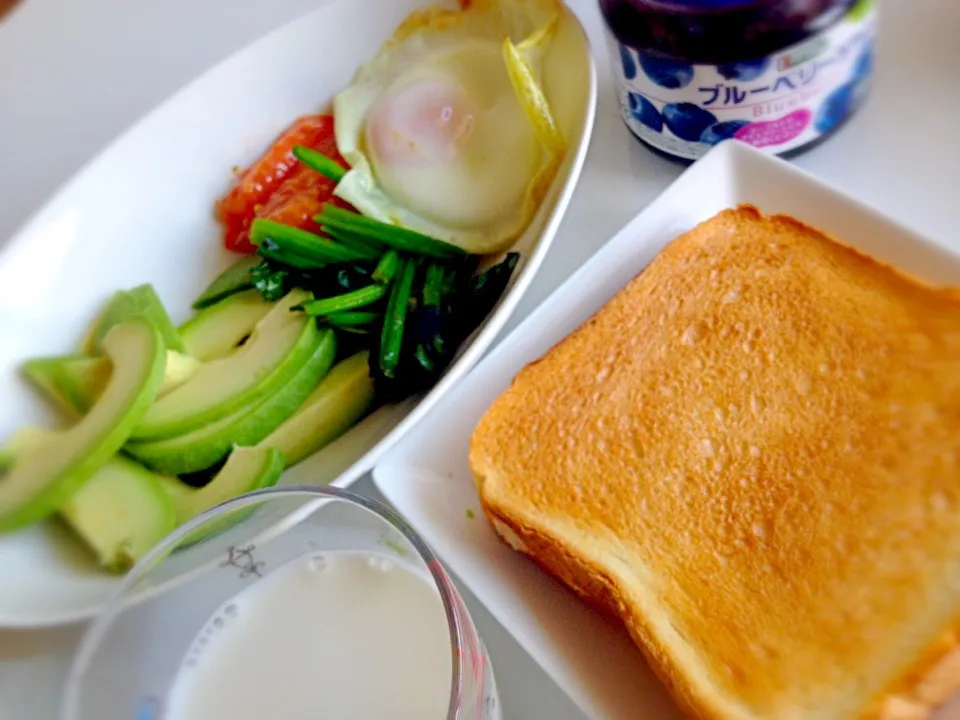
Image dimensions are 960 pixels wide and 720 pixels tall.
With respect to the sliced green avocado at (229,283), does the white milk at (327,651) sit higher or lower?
lower

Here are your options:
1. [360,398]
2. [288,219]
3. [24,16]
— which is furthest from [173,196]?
[24,16]

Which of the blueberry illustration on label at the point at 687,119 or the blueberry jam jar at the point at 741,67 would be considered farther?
the blueberry illustration on label at the point at 687,119

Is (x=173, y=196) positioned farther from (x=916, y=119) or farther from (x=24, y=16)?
(x=916, y=119)

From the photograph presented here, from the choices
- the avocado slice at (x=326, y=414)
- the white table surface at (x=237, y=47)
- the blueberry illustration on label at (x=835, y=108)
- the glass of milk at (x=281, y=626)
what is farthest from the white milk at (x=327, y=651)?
the blueberry illustration on label at (x=835, y=108)

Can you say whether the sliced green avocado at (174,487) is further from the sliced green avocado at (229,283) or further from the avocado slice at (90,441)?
the sliced green avocado at (229,283)

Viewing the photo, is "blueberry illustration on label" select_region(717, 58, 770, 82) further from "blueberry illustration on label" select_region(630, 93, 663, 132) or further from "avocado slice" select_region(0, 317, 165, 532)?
"avocado slice" select_region(0, 317, 165, 532)

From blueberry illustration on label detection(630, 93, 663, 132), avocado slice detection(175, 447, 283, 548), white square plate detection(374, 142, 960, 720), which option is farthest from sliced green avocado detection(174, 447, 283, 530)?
blueberry illustration on label detection(630, 93, 663, 132)

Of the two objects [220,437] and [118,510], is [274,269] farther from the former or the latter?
[118,510]

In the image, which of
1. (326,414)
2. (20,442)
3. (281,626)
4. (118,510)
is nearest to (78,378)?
(20,442)
